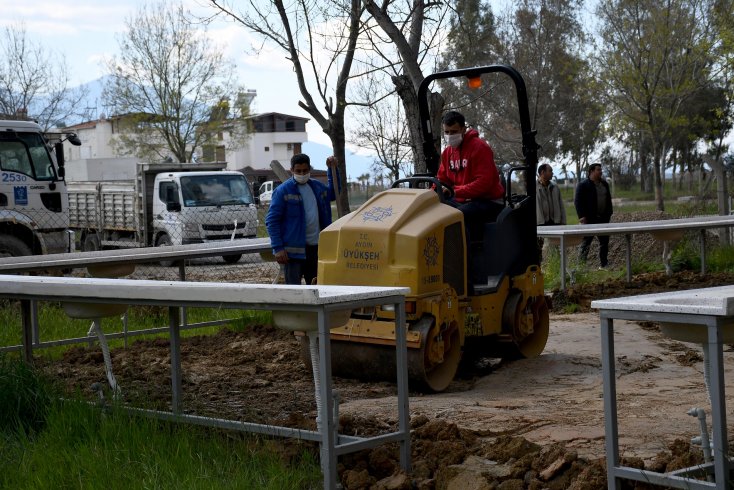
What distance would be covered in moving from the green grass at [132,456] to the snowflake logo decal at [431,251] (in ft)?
7.32

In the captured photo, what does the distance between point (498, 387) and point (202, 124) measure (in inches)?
1717

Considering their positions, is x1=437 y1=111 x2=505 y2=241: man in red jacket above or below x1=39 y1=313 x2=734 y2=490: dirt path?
above

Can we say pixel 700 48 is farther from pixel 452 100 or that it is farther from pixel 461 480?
pixel 461 480

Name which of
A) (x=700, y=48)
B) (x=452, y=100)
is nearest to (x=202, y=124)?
(x=452, y=100)

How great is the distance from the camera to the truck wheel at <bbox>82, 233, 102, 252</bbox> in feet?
94.8

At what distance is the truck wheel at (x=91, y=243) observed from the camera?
28.9 metres

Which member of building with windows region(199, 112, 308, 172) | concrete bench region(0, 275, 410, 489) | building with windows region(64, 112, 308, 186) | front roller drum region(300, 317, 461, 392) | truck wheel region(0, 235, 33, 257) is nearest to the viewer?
concrete bench region(0, 275, 410, 489)

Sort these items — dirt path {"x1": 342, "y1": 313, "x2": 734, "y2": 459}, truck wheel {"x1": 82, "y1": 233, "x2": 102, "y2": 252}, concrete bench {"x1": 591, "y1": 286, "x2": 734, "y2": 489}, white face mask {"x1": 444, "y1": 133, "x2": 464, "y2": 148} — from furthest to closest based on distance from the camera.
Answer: truck wheel {"x1": 82, "y1": 233, "x2": 102, "y2": 252}
white face mask {"x1": 444, "y1": 133, "x2": 464, "y2": 148}
dirt path {"x1": 342, "y1": 313, "x2": 734, "y2": 459}
concrete bench {"x1": 591, "y1": 286, "x2": 734, "y2": 489}

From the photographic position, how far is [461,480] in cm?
501

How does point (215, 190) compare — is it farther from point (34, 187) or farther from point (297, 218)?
point (297, 218)

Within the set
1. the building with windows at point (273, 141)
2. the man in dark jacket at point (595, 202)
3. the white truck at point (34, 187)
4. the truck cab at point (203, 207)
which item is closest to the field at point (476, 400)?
the man in dark jacket at point (595, 202)

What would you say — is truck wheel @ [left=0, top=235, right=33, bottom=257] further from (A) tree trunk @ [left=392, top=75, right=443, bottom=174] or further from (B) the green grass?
(B) the green grass

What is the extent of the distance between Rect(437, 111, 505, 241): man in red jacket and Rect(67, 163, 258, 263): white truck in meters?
15.8

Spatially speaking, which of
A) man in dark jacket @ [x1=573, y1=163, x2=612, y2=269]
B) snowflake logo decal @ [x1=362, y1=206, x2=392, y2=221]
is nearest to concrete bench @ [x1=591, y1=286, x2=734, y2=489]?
snowflake logo decal @ [x1=362, y1=206, x2=392, y2=221]
